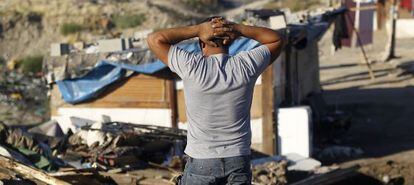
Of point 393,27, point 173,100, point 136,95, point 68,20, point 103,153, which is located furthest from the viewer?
point 68,20

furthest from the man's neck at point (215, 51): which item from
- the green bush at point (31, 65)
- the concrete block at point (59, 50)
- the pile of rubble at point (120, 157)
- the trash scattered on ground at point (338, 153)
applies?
the green bush at point (31, 65)

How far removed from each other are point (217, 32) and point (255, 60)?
0.88 feet

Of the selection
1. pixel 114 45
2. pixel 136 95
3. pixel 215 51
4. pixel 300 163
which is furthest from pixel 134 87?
pixel 215 51

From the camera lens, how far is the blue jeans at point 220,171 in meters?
4.70

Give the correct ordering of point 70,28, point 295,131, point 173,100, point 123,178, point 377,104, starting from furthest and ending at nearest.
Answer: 1. point 70,28
2. point 377,104
3. point 173,100
4. point 295,131
5. point 123,178

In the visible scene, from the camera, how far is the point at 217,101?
185 inches

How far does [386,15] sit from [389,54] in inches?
362

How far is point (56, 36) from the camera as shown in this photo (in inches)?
1704

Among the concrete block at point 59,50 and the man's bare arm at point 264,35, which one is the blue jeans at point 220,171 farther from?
the concrete block at point 59,50

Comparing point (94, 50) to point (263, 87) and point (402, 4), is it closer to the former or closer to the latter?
point (263, 87)

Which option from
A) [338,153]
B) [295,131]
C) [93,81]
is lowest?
[338,153]

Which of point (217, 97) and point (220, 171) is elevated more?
point (217, 97)

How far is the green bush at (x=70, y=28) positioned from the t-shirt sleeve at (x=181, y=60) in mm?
39497

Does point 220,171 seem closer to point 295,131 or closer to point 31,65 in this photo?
point 295,131
